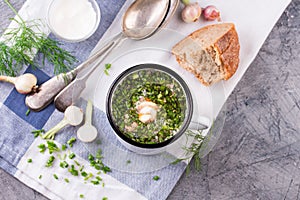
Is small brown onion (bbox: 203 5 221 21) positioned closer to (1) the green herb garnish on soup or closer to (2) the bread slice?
(2) the bread slice

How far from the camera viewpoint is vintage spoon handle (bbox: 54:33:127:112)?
4.76 ft

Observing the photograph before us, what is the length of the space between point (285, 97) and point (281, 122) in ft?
0.27

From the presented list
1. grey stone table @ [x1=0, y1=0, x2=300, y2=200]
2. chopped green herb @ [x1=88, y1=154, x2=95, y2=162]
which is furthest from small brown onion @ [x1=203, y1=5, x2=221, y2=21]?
chopped green herb @ [x1=88, y1=154, x2=95, y2=162]

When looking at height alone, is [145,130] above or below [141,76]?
below

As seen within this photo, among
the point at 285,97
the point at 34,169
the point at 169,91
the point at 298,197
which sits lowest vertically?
the point at 298,197

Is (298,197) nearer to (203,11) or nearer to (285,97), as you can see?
(285,97)

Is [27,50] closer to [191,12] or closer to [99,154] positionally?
[99,154]

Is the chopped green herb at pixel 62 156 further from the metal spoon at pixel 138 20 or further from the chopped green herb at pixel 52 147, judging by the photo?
the metal spoon at pixel 138 20

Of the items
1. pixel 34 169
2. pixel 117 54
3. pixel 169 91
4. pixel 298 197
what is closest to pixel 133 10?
pixel 117 54

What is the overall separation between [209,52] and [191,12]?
0.14 m

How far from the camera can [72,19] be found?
61.8 inches

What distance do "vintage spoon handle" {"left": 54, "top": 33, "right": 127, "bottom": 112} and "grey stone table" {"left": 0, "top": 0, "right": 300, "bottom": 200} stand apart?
1.40 ft

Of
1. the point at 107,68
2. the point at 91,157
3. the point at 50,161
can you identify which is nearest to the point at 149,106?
the point at 107,68

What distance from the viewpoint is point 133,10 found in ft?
5.05
